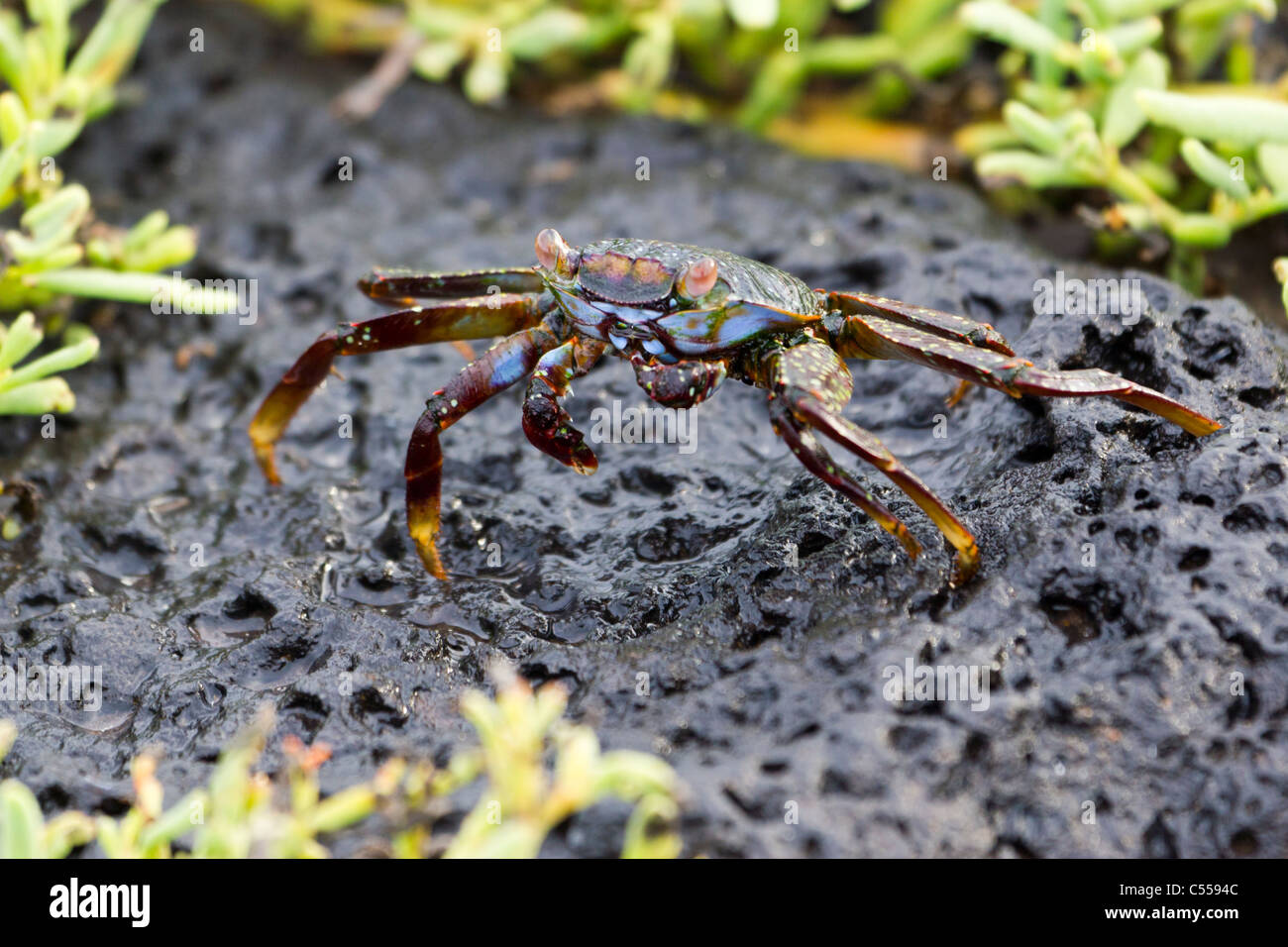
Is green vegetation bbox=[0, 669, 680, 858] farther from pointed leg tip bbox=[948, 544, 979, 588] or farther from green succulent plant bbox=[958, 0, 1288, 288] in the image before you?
green succulent plant bbox=[958, 0, 1288, 288]

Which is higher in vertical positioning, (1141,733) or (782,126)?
(782,126)

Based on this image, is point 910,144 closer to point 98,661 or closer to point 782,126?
point 782,126

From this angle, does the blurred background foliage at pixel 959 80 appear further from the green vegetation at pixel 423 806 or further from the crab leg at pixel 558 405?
the green vegetation at pixel 423 806

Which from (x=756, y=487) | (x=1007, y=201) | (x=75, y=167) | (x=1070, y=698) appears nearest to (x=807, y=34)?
(x=1007, y=201)

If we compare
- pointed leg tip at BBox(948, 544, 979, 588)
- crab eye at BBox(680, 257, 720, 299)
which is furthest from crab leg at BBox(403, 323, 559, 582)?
pointed leg tip at BBox(948, 544, 979, 588)

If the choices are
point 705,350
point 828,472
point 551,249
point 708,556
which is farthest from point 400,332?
point 828,472

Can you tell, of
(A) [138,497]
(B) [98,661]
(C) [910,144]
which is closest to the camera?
(B) [98,661]
